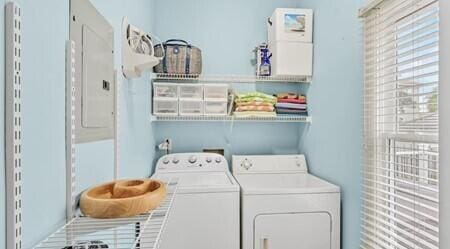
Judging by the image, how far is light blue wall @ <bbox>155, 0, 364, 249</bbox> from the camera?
2.27 meters

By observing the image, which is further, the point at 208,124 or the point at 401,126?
the point at 208,124

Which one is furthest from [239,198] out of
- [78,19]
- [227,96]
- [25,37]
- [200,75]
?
[25,37]

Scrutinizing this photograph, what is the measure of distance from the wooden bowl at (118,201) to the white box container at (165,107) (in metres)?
1.52

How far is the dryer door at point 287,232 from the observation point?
204cm

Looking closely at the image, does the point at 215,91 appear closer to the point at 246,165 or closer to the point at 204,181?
the point at 246,165

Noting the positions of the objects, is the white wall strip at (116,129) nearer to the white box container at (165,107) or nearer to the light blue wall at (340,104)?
the white box container at (165,107)

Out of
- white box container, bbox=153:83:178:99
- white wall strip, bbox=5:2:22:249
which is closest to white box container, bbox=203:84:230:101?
white box container, bbox=153:83:178:99

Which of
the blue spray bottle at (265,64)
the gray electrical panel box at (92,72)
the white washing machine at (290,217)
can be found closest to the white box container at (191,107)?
the blue spray bottle at (265,64)

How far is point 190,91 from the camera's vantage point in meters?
2.69

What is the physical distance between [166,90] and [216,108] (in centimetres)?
49

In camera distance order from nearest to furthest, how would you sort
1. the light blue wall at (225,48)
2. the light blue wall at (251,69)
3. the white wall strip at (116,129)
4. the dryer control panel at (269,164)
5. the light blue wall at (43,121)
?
1. the light blue wall at (43,121)
2. the white wall strip at (116,129)
3. the light blue wall at (251,69)
4. the dryer control panel at (269,164)
5. the light blue wall at (225,48)

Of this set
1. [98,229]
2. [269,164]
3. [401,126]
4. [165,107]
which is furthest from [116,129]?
[269,164]

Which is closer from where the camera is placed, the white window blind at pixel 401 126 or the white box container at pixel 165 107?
the white window blind at pixel 401 126

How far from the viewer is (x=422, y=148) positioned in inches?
55.6
